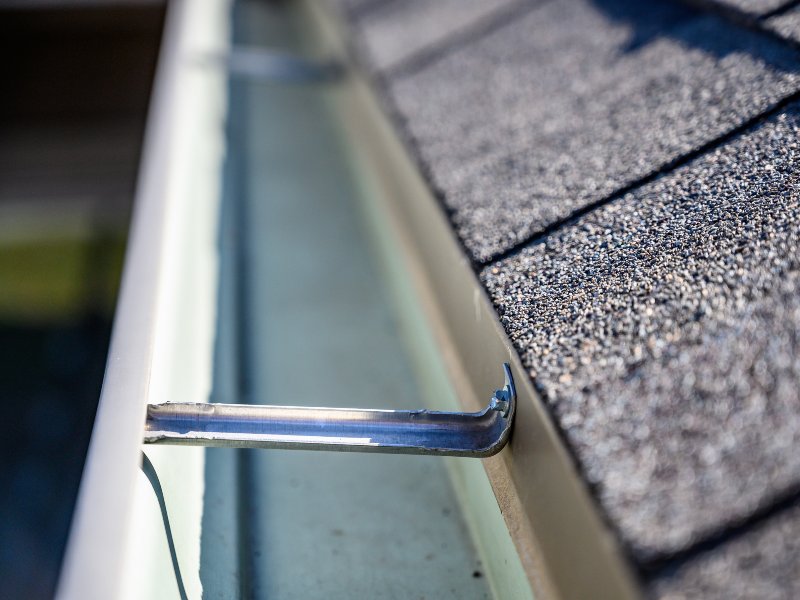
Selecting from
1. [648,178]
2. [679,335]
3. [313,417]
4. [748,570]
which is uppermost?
[648,178]

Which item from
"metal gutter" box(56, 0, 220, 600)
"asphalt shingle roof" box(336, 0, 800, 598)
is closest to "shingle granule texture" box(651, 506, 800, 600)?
"asphalt shingle roof" box(336, 0, 800, 598)

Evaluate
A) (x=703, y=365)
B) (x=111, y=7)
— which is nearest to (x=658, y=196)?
(x=703, y=365)

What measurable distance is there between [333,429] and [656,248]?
1.45 ft

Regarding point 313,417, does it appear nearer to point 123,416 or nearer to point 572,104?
point 123,416

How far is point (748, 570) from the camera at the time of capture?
0.58 meters

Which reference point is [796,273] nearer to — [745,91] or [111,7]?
[745,91]

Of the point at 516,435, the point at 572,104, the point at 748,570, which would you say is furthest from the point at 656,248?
the point at 572,104

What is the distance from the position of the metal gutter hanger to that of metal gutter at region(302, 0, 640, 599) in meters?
0.05

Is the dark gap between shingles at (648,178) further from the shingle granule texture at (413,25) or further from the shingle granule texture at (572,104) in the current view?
the shingle granule texture at (413,25)

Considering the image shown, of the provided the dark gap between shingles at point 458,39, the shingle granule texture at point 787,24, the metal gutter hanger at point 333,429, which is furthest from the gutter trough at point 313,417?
the shingle granule texture at point 787,24

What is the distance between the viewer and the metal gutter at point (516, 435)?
2.20ft

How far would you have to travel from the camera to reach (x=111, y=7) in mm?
4293

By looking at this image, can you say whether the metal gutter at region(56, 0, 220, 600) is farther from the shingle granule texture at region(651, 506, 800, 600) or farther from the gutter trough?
the shingle granule texture at region(651, 506, 800, 600)

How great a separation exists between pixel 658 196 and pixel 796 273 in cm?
26
